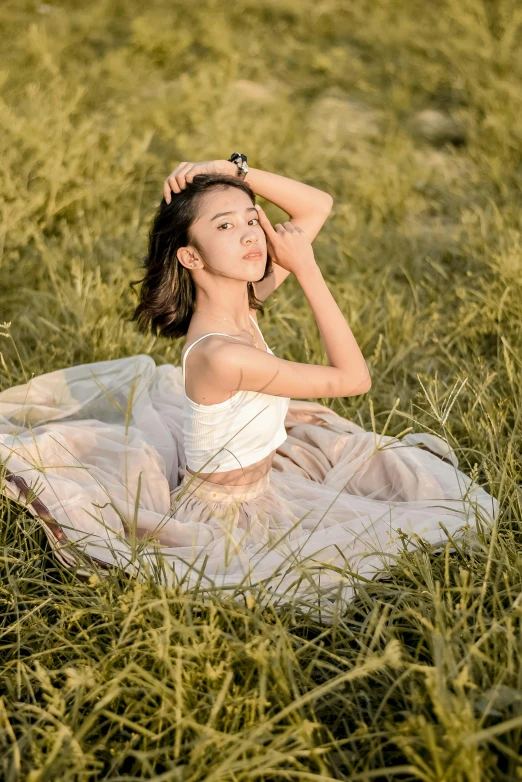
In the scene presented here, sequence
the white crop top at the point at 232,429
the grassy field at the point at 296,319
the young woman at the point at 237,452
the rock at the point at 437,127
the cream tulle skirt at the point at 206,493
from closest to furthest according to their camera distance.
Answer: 1. the grassy field at the point at 296,319
2. the cream tulle skirt at the point at 206,493
3. the young woman at the point at 237,452
4. the white crop top at the point at 232,429
5. the rock at the point at 437,127

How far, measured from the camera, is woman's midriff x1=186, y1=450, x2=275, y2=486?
2570 mm

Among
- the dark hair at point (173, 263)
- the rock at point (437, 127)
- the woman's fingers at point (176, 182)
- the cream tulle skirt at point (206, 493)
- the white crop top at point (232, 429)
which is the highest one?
the rock at point (437, 127)

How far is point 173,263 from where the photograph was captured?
256cm

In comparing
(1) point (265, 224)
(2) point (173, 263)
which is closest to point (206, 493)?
(2) point (173, 263)

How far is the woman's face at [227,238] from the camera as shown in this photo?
243 cm

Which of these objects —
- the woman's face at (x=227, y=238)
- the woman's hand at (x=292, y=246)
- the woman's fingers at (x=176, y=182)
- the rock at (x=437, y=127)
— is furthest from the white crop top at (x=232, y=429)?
the rock at (x=437, y=127)

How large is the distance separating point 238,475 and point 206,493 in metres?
0.11

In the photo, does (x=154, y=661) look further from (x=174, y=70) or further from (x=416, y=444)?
(x=174, y=70)

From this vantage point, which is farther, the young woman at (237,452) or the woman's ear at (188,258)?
the woman's ear at (188,258)

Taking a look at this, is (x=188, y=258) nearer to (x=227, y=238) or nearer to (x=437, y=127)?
(x=227, y=238)

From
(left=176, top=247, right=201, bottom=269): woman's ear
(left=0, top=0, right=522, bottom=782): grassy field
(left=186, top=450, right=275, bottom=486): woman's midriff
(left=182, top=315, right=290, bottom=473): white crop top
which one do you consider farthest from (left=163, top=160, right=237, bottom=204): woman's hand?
(left=186, top=450, right=275, bottom=486): woman's midriff

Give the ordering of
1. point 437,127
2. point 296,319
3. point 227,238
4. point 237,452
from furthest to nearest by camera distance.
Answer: point 437,127, point 296,319, point 237,452, point 227,238

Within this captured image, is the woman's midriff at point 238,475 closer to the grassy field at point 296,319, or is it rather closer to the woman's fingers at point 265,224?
the grassy field at point 296,319

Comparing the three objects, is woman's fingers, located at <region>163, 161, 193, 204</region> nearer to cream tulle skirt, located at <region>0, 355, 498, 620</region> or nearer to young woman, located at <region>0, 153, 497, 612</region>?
young woman, located at <region>0, 153, 497, 612</region>
